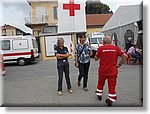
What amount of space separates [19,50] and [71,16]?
33.5ft

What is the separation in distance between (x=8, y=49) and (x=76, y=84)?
821 centimetres

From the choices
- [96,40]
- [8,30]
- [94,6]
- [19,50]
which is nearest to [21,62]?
[19,50]

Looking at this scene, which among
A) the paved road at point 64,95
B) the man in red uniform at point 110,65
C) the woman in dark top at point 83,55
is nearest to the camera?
the man in red uniform at point 110,65

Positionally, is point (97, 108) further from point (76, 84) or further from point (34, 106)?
point (76, 84)

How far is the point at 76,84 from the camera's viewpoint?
22.6 ft

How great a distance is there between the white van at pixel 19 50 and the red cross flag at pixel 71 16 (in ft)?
32.1

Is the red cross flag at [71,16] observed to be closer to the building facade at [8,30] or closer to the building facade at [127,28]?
the building facade at [8,30]

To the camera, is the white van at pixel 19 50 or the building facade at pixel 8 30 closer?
the building facade at pixel 8 30

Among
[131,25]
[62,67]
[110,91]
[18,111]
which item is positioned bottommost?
[18,111]

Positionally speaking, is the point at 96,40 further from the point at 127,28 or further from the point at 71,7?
the point at 71,7

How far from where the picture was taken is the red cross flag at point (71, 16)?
14.6 ft

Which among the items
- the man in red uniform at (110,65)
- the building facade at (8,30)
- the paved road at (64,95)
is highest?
the building facade at (8,30)

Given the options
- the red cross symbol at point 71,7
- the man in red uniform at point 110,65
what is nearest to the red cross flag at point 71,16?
the red cross symbol at point 71,7

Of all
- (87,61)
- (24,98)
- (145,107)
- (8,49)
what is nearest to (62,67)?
(87,61)
